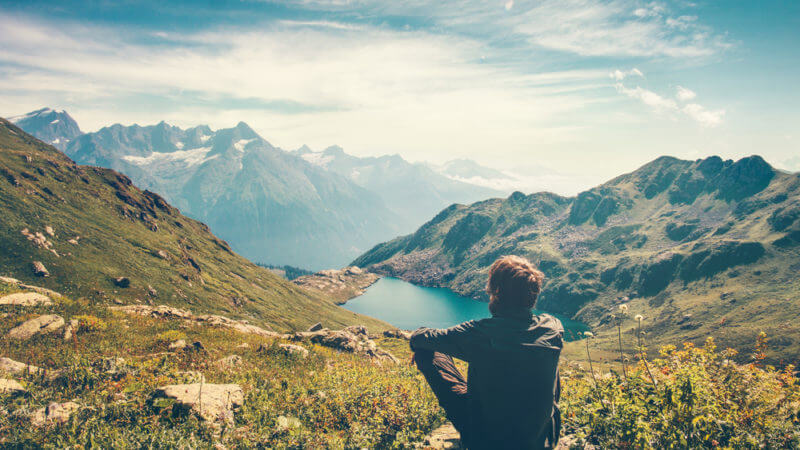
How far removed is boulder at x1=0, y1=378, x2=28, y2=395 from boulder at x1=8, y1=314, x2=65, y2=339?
583 centimetres

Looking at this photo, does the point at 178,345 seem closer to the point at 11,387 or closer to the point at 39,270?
the point at 11,387

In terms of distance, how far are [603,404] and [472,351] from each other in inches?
132

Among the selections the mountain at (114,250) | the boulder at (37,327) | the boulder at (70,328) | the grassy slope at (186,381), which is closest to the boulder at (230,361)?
the grassy slope at (186,381)

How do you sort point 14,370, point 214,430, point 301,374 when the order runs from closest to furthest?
point 214,430
point 14,370
point 301,374

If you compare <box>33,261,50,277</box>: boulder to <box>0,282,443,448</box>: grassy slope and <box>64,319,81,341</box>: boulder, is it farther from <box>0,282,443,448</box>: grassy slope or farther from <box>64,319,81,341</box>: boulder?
<box>64,319,81,341</box>: boulder

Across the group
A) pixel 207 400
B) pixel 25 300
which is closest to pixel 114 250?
pixel 25 300

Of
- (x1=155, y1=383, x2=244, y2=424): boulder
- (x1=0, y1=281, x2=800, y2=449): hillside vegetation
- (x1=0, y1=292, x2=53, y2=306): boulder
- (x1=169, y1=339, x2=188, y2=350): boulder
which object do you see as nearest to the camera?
(x1=0, y1=281, x2=800, y2=449): hillside vegetation

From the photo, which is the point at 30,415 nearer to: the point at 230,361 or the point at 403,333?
the point at 230,361

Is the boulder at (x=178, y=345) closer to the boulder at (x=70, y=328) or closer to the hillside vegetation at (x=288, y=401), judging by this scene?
the hillside vegetation at (x=288, y=401)

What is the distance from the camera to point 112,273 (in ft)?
295

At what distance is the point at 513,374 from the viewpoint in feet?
23.5

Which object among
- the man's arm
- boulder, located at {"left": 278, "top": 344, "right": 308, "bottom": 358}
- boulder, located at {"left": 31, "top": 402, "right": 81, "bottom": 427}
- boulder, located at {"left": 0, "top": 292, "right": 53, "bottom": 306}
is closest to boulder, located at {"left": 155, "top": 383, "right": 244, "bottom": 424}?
boulder, located at {"left": 31, "top": 402, "right": 81, "bottom": 427}

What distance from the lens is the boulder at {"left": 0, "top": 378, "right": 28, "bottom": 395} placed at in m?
8.58

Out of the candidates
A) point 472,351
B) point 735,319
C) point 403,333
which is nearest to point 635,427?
point 472,351
